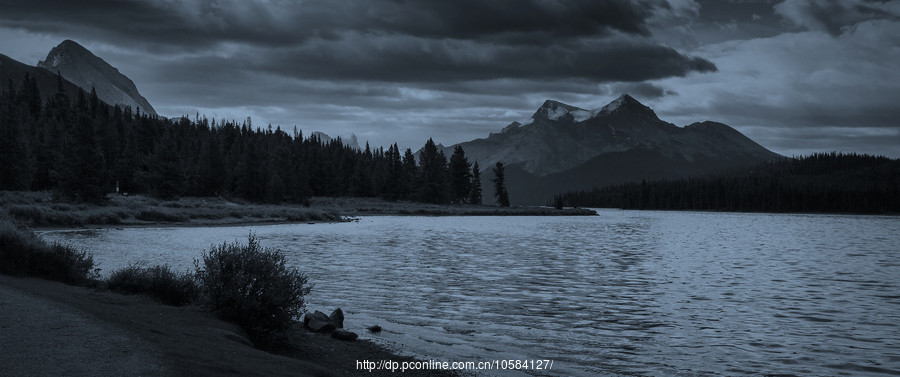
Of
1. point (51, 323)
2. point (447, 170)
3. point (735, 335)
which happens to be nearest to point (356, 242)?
point (735, 335)

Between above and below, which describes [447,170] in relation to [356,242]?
above

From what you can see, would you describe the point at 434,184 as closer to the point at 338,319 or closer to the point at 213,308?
the point at 338,319

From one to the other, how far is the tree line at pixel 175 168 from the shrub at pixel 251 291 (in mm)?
77075

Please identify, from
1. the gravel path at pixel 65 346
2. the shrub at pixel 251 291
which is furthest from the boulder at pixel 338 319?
the gravel path at pixel 65 346

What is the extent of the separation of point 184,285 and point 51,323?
6.49 m

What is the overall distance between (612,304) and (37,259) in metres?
21.5

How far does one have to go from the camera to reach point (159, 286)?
62.7ft

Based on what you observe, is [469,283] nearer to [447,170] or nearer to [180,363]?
[180,363]

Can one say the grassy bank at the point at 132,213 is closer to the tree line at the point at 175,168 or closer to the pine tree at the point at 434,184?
the tree line at the point at 175,168

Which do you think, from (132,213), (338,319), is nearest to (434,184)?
(132,213)

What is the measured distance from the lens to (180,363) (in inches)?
427

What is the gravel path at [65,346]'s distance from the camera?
973 cm

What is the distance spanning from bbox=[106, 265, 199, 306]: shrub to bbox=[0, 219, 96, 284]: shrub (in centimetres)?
241

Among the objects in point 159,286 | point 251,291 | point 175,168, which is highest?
point 175,168
